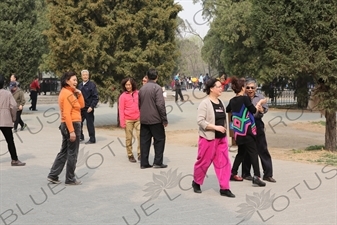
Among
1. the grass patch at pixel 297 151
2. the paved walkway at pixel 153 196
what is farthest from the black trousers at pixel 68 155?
the grass patch at pixel 297 151

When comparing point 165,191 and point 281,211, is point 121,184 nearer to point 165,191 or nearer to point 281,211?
point 165,191

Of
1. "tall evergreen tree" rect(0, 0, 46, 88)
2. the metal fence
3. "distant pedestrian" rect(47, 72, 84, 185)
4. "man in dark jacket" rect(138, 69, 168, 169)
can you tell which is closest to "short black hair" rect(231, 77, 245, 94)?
"man in dark jacket" rect(138, 69, 168, 169)

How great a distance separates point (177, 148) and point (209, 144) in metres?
5.62

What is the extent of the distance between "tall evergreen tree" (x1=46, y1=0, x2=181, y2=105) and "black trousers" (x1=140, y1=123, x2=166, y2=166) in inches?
307

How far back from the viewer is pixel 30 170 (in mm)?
10570

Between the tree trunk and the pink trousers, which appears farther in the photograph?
the tree trunk

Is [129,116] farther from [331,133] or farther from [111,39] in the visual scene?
[111,39]

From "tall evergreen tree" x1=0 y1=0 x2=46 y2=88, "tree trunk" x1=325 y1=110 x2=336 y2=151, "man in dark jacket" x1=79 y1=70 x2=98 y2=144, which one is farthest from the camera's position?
"tall evergreen tree" x1=0 y1=0 x2=46 y2=88

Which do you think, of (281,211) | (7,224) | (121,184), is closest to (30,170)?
(121,184)

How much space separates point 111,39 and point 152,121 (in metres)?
8.37

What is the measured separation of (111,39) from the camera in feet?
60.3

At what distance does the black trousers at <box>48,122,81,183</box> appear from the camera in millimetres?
8891

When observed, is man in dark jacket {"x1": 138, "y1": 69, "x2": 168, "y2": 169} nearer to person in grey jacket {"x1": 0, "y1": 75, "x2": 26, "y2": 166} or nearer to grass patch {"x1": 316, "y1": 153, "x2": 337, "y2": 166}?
person in grey jacket {"x1": 0, "y1": 75, "x2": 26, "y2": 166}

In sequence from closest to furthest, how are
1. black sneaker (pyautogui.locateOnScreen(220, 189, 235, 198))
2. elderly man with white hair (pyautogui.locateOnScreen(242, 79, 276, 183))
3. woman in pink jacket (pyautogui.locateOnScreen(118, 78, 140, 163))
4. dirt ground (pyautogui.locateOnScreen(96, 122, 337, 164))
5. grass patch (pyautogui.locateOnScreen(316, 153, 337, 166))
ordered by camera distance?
black sneaker (pyautogui.locateOnScreen(220, 189, 235, 198))
elderly man with white hair (pyautogui.locateOnScreen(242, 79, 276, 183))
grass patch (pyautogui.locateOnScreen(316, 153, 337, 166))
woman in pink jacket (pyautogui.locateOnScreen(118, 78, 140, 163))
dirt ground (pyautogui.locateOnScreen(96, 122, 337, 164))
